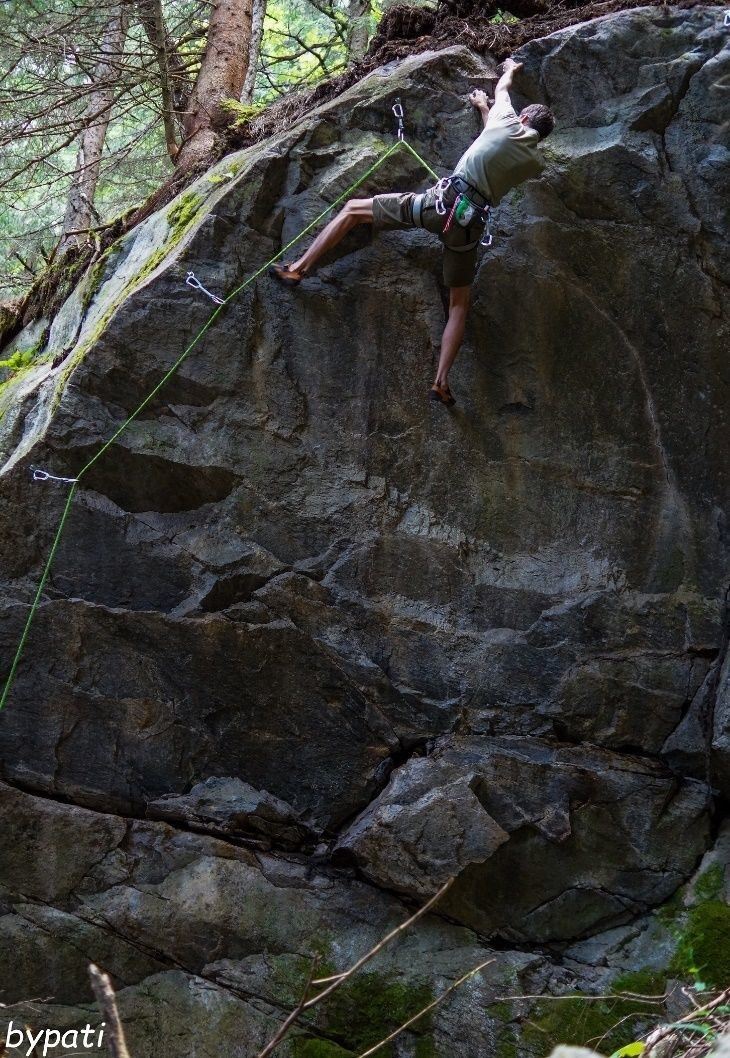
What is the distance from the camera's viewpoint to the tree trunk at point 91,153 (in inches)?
320

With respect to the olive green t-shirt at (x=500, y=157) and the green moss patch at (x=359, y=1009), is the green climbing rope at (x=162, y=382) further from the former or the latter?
the green moss patch at (x=359, y=1009)

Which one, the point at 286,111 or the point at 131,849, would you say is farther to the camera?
the point at 286,111

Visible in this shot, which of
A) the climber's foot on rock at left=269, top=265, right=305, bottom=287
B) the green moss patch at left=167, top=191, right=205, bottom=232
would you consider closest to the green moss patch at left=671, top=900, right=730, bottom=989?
the climber's foot on rock at left=269, top=265, right=305, bottom=287

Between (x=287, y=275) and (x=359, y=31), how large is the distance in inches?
199

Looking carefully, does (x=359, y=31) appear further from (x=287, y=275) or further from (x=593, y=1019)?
(x=593, y=1019)

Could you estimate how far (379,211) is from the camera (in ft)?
18.9

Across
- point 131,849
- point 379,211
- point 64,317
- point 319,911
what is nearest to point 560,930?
point 319,911

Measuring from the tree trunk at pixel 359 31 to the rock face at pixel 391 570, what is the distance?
3551 millimetres

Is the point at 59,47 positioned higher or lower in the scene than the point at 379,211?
higher

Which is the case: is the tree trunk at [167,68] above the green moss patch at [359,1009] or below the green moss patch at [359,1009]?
above

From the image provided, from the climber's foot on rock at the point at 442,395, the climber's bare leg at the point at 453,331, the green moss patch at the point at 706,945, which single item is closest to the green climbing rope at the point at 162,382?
the climber's bare leg at the point at 453,331

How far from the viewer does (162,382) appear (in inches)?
231

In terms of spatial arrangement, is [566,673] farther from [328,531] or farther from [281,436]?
[281,436]

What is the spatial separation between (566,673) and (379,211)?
3121mm
